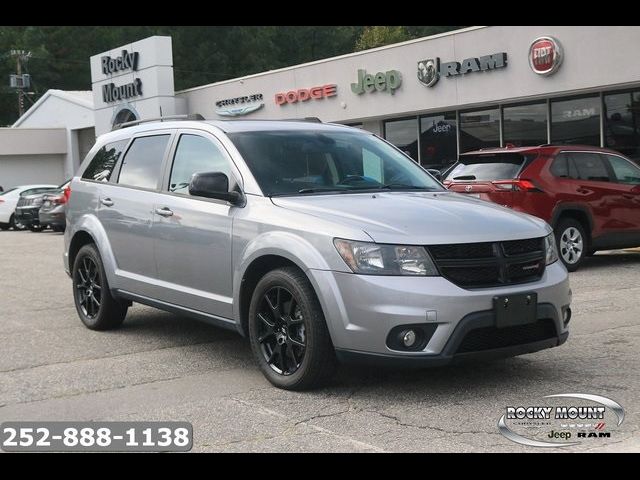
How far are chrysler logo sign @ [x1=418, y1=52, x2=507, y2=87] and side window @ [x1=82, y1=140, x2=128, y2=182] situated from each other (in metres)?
13.6

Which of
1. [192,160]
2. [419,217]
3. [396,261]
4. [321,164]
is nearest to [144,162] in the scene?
[192,160]

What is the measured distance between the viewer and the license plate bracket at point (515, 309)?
522 cm

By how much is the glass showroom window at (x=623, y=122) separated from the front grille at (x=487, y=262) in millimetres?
14126

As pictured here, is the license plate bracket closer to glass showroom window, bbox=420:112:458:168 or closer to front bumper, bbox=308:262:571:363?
front bumper, bbox=308:262:571:363

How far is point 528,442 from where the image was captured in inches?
179

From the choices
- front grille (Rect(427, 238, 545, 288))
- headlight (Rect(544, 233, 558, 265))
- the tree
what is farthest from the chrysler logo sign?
the tree

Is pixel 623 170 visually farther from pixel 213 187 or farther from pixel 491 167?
pixel 213 187

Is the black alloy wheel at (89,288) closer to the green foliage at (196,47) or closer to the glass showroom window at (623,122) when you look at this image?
the glass showroom window at (623,122)

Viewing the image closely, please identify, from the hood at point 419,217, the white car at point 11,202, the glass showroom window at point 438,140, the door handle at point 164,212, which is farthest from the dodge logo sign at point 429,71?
the hood at point 419,217

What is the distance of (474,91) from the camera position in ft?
68.5

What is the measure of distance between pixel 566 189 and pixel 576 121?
328 inches
